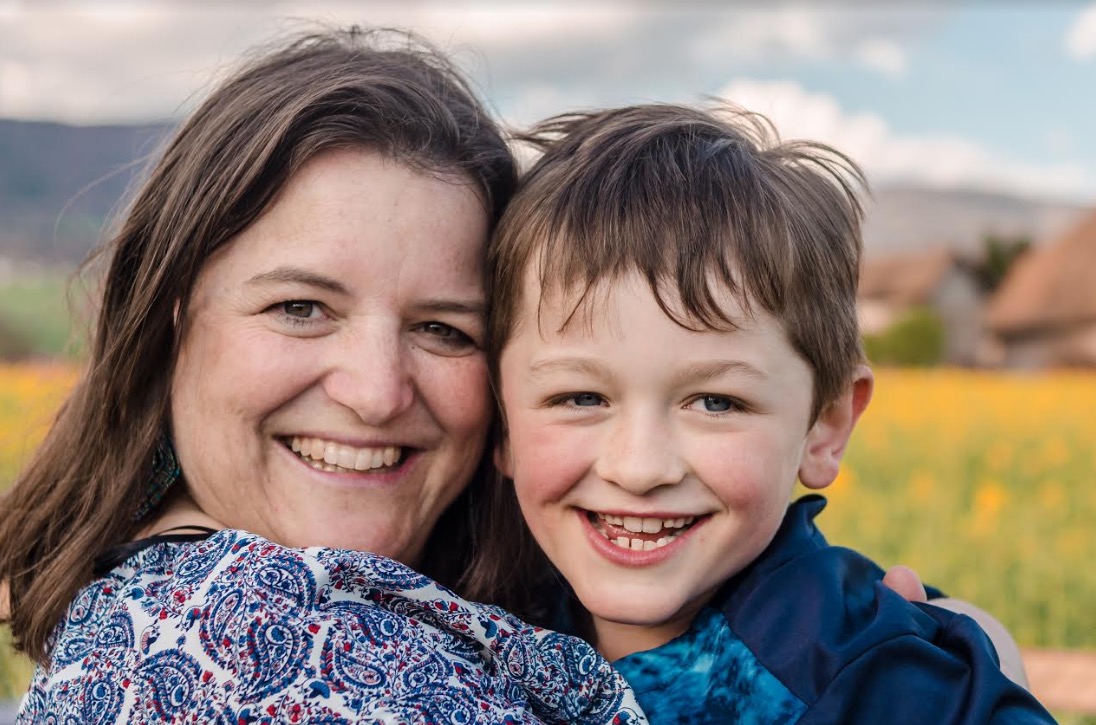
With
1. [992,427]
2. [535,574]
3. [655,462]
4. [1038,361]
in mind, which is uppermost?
[655,462]

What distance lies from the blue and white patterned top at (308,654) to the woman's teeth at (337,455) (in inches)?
15.5

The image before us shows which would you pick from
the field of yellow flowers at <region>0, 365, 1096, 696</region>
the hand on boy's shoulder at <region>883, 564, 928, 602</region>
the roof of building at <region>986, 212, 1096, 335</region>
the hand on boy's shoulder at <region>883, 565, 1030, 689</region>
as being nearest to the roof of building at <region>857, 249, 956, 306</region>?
the roof of building at <region>986, 212, 1096, 335</region>

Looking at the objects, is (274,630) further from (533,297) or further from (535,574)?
(535,574)

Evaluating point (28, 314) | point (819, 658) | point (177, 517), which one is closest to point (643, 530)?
point (819, 658)

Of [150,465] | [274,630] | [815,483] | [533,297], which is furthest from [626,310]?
[150,465]

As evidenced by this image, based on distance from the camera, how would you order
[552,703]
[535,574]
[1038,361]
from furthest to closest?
[1038,361] < [535,574] < [552,703]

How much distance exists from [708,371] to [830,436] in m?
0.42

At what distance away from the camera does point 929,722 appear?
175 centimetres

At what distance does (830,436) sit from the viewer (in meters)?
2.21

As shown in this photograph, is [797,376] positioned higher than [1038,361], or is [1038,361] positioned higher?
[797,376]

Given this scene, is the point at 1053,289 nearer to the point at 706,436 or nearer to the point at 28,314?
the point at 28,314

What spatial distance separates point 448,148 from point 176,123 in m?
0.63

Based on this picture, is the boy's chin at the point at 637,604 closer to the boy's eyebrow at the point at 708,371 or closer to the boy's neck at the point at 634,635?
the boy's neck at the point at 634,635

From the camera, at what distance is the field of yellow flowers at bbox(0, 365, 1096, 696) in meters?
4.82
